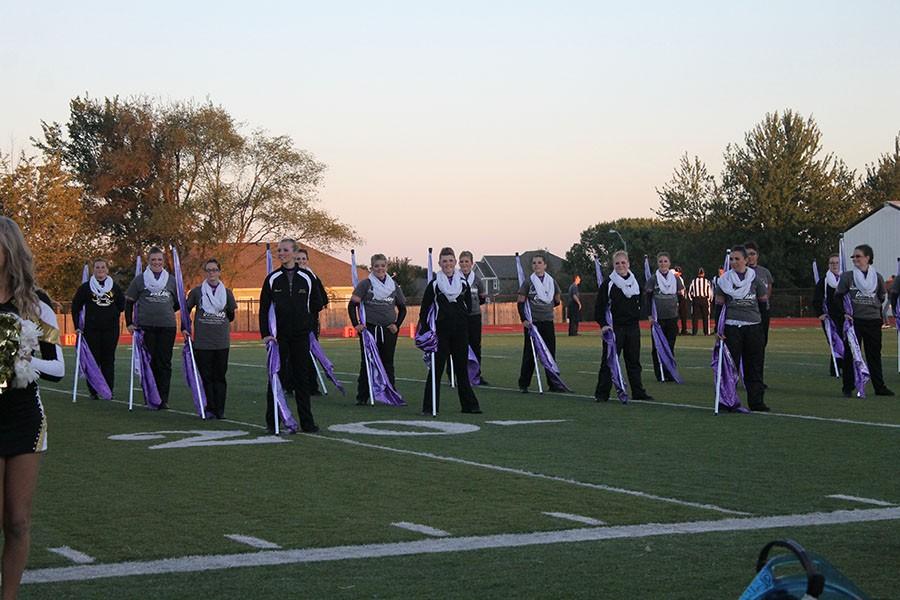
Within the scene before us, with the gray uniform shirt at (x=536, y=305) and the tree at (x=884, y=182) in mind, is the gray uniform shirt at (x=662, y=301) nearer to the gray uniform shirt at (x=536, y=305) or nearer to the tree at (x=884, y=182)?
the gray uniform shirt at (x=536, y=305)

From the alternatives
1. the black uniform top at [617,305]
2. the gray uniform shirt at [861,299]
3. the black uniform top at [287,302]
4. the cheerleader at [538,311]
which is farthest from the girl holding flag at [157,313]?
the gray uniform shirt at [861,299]

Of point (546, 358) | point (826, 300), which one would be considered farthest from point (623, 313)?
point (826, 300)

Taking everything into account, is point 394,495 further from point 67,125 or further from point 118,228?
point 67,125

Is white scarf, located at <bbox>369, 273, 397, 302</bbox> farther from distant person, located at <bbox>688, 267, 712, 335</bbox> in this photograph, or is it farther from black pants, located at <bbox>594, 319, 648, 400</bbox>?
distant person, located at <bbox>688, 267, 712, 335</bbox>

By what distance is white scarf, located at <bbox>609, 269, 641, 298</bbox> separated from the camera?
17859mm

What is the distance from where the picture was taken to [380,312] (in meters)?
18.5

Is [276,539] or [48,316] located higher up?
[48,316]

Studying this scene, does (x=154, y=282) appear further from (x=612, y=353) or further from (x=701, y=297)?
(x=701, y=297)

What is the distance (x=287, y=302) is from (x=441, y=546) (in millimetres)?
6868

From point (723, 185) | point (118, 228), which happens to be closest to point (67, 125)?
point (118, 228)

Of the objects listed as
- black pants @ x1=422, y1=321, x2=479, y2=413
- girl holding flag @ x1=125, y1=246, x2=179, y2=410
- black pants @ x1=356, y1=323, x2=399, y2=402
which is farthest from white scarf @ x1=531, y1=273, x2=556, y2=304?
girl holding flag @ x1=125, y1=246, x2=179, y2=410

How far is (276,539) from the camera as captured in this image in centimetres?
829

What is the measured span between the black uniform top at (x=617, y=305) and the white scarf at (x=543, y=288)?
6.97 feet

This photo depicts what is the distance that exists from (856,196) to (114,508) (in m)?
70.2
